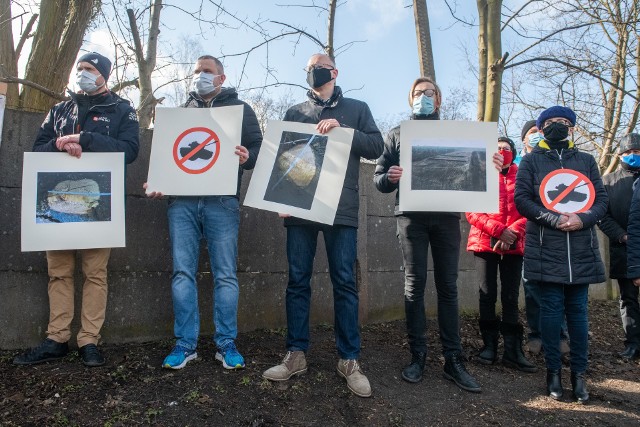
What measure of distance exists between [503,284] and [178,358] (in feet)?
8.76

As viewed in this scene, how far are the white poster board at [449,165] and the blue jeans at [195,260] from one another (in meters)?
1.26

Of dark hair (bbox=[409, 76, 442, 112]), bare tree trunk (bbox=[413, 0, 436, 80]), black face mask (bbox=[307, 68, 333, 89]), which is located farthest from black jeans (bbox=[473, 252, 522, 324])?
bare tree trunk (bbox=[413, 0, 436, 80])

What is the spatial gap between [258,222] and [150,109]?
297cm

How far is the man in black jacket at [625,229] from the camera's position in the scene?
A: 4.91 m

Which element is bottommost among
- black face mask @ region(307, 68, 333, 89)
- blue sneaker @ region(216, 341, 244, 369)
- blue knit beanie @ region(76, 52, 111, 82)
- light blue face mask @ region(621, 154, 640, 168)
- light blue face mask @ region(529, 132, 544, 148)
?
blue sneaker @ region(216, 341, 244, 369)

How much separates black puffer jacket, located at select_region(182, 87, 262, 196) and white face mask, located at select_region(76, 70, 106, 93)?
2.22 ft

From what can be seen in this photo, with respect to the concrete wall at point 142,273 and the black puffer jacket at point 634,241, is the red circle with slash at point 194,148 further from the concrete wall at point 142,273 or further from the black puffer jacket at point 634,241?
the black puffer jacket at point 634,241

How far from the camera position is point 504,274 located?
428 centimetres

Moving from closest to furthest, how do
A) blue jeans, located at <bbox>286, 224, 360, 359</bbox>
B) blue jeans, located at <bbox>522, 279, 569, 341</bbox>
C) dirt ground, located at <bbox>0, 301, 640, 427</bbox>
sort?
dirt ground, located at <bbox>0, 301, 640, 427</bbox> → blue jeans, located at <bbox>286, 224, 360, 359</bbox> → blue jeans, located at <bbox>522, 279, 569, 341</bbox>

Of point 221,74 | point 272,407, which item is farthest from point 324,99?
point 272,407

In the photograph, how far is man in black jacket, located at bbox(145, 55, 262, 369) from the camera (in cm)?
350

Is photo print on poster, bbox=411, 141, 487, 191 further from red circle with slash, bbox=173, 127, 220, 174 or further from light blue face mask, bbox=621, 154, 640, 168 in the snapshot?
→ light blue face mask, bbox=621, 154, 640, 168

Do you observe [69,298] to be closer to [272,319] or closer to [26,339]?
[26,339]

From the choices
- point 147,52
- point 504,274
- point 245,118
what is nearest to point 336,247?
point 245,118
